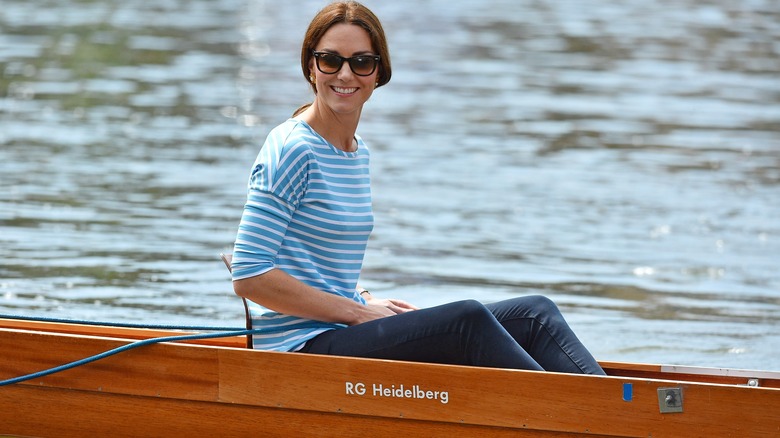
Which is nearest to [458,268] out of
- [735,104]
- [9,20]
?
[735,104]

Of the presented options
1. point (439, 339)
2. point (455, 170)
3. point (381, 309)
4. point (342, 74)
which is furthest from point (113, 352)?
point (455, 170)

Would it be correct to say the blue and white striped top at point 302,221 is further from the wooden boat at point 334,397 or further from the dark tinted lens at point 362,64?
the dark tinted lens at point 362,64

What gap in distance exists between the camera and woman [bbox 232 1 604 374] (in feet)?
15.2

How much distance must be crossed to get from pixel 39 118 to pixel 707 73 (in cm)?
1045

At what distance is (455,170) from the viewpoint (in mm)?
13469

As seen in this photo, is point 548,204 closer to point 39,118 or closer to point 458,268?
point 458,268

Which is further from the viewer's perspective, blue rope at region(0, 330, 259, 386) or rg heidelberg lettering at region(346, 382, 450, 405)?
blue rope at region(0, 330, 259, 386)

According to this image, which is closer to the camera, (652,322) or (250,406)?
(250,406)

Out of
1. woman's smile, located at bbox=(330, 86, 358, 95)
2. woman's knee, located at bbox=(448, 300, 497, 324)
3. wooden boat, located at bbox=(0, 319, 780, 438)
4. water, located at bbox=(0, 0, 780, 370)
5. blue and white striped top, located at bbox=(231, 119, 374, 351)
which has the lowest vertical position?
water, located at bbox=(0, 0, 780, 370)

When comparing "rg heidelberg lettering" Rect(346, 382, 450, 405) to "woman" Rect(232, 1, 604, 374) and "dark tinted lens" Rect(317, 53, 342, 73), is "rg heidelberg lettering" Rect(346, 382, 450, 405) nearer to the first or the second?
"woman" Rect(232, 1, 604, 374)

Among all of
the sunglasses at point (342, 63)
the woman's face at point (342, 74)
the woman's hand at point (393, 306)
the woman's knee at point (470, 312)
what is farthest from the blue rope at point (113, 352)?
the sunglasses at point (342, 63)

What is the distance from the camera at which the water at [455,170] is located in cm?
875

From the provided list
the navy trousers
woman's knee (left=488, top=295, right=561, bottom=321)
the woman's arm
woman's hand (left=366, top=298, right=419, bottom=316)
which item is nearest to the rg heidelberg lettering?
the navy trousers

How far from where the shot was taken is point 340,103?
15.8 ft
